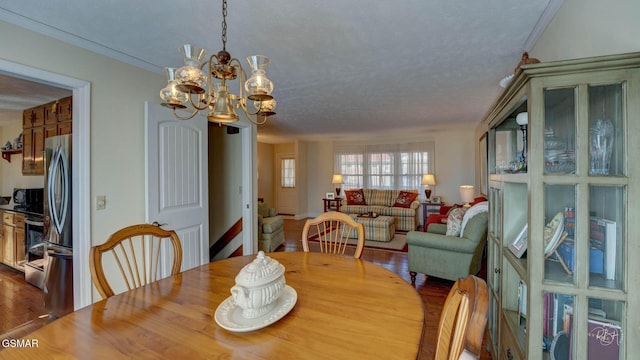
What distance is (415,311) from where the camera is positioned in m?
1.01

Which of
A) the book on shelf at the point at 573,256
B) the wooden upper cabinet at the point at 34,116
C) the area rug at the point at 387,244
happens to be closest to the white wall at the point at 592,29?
the book on shelf at the point at 573,256

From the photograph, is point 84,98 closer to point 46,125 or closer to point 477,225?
point 46,125

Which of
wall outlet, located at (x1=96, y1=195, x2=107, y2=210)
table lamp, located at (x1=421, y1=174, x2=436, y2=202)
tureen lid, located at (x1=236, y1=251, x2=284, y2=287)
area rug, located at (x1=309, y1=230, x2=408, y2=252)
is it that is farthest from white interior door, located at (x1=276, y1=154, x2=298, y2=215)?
tureen lid, located at (x1=236, y1=251, x2=284, y2=287)

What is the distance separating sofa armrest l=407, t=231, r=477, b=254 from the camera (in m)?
2.87

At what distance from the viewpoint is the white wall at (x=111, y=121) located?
190cm

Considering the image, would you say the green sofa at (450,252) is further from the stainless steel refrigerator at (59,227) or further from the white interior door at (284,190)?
the white interior door at (284,190)

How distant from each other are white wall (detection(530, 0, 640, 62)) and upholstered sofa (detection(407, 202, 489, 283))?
5.58ft

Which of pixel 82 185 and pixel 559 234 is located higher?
pixel 82 185

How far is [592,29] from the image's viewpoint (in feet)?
4.24

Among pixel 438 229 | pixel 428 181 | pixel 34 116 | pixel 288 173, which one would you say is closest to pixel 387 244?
pixel 438 229

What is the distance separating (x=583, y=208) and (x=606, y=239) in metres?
0.15

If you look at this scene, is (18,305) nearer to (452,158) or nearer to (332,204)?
(332,204)

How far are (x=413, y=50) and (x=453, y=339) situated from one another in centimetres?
214

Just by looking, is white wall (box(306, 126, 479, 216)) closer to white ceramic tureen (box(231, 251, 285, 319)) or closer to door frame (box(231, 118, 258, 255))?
door frame (box(231, 118, 258, 255))
